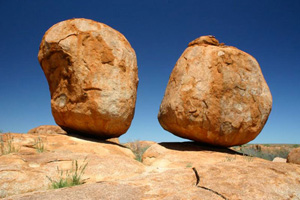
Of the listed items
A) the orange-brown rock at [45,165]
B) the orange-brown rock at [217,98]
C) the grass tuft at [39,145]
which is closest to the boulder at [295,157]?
the orange-brown rock at [217,98]

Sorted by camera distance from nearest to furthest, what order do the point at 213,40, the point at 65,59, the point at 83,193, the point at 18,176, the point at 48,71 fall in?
the point at 83,193, the point at 18,176, the point at 65,59, the point at 48,71, the point at 213,40

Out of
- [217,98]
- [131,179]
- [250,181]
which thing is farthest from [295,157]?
[131,179]

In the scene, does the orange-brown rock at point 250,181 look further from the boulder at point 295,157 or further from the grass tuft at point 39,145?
the boulder at point 295,157

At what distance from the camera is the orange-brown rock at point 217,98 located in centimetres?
643

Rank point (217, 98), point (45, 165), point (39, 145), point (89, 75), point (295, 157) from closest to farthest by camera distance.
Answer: point (45, 165)
point (39, 145)
point (89, 75)
point (217, 98)
point (295, 157)

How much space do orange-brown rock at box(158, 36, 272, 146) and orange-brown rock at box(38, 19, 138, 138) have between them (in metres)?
1.46

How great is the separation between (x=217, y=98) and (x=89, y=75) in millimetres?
3548

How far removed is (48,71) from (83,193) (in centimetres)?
501

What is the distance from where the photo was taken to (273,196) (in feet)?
7.34

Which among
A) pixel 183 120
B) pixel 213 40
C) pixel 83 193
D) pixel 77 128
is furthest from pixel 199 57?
pixel 83 193

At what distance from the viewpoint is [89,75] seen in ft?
18.8

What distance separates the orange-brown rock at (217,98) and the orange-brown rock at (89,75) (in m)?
1.46

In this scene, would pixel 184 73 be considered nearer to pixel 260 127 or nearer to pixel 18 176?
pixel 260 127

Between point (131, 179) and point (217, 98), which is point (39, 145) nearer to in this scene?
point (131, 179)
